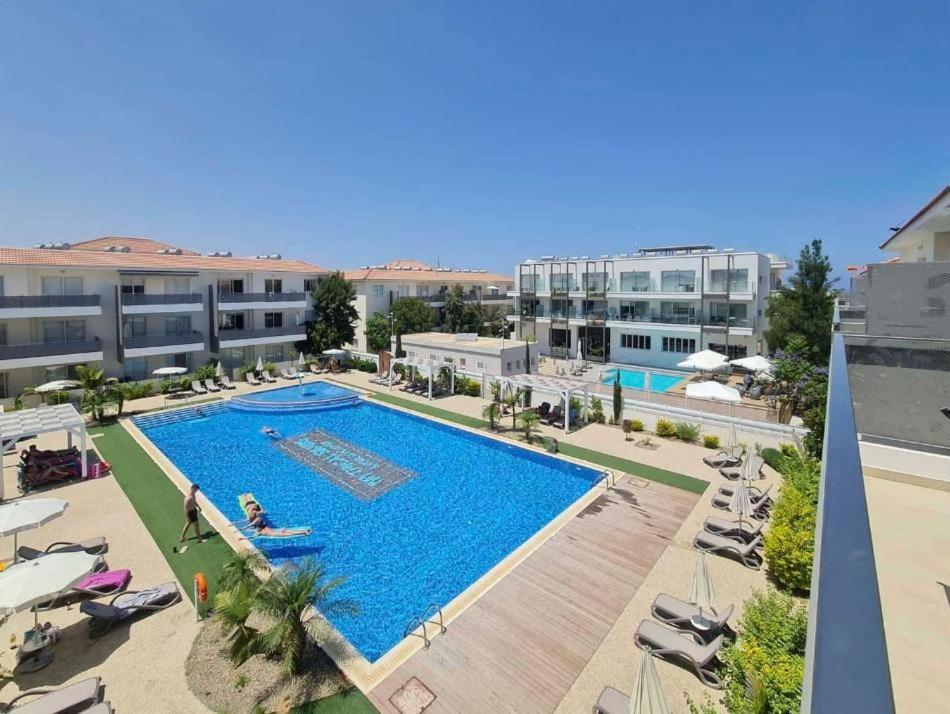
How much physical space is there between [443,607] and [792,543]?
807 cm

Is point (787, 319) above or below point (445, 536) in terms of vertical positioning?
above

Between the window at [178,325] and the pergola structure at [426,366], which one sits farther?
the window at [178,325]

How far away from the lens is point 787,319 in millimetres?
29578

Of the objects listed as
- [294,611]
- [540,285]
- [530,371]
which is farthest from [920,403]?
[540,285]

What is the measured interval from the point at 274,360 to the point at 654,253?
1341 inches

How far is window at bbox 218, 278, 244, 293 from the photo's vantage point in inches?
1425

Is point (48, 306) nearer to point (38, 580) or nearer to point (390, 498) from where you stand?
point (390, 498)

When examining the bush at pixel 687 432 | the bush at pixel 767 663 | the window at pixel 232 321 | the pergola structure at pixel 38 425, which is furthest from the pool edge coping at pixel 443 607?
the window at pixel 232 321

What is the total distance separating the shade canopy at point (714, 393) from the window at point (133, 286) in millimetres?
32320

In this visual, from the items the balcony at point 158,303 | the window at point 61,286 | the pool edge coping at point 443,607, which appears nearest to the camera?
the pool edge coping at point 443,607

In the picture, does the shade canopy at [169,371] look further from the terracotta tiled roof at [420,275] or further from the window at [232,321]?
the terracotta tiled roof at [420,275]

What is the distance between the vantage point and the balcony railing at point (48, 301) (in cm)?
2584

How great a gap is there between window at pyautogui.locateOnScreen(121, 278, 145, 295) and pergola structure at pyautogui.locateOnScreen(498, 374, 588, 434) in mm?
23369

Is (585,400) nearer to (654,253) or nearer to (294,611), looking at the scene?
(294,611)
